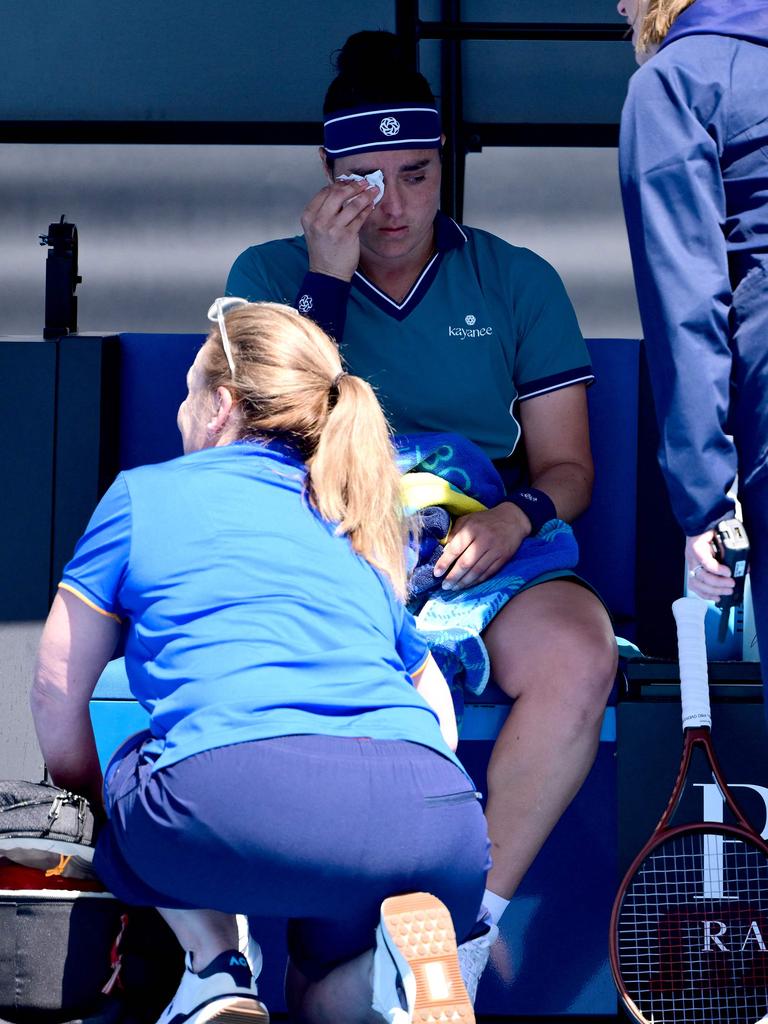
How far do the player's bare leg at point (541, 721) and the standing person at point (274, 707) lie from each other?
394mm

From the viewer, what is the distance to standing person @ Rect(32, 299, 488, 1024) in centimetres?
172

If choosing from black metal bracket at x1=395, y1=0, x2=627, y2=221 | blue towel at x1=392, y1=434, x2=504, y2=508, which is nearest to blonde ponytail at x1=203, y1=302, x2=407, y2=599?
blue towel at x1=392, y1=434, x2=504, y2=508

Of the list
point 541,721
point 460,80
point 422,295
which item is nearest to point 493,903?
point 541,721

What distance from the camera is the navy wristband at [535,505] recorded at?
2742 millimetres

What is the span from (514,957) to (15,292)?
263 centimetres

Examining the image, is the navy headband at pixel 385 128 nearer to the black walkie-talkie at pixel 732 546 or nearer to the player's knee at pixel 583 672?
the player's knee at pixel 583 672

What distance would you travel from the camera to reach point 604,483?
10.7ft

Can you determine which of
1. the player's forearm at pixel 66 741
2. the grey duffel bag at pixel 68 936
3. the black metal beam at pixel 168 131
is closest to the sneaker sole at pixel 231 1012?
the grey duffel bag at pixel 68 936

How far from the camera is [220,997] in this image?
5.99 feet

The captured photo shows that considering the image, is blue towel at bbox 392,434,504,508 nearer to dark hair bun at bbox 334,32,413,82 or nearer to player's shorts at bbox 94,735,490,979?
dark hair bun at bbox 334,32,413,82

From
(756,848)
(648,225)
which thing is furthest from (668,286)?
(756,848)

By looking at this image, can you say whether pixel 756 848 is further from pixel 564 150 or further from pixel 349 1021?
pixel 564 150

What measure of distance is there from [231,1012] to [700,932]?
0.95m

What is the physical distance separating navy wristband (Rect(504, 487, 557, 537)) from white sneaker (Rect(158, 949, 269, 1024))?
1.10 m
